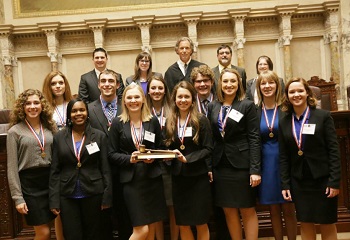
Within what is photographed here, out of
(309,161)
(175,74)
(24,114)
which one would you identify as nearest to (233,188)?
(309,161)

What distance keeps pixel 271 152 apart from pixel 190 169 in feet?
2.47

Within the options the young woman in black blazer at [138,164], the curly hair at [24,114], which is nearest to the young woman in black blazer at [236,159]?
the young woman in black blazer at [138,164]

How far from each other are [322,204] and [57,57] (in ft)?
27.4

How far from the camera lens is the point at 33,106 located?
3.43m

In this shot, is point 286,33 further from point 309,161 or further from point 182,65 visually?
point 309,161

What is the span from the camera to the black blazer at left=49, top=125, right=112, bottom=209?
3.27 meters

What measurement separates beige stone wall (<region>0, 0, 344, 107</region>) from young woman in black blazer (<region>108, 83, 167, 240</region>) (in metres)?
6.69

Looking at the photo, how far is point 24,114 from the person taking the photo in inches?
137

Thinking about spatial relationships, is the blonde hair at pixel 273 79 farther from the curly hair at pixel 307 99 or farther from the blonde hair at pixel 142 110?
the blonde hair at pixel 142 110

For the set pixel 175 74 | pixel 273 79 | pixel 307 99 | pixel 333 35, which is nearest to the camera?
pixel 307 99

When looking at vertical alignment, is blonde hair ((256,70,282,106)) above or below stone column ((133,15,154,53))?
below

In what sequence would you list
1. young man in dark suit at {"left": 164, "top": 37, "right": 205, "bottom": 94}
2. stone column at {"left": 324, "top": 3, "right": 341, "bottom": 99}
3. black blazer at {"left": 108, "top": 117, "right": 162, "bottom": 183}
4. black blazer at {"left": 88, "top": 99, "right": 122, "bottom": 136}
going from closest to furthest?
black blazer at {"left": 108, "top": 117, "right": 162, "bottom": 183} → black blazer at {"left": 88, "top": 99, "right": 122, "bottom": 136} → young man in dark suit at {"left": 164, "top": 37, "right": 205, "bottom": 94} → stone column at {"left": 324, "top": 3, "right": 341, "bottom": 99}

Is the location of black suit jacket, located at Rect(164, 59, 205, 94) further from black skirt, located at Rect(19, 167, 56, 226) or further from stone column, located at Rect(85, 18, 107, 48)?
stone column, located at Rect(85, 18, 107, 48)

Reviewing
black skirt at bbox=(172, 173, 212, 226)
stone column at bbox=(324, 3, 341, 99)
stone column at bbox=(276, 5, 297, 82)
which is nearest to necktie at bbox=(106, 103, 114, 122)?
black skirt at bbox=(172, 173, 212, 226)
